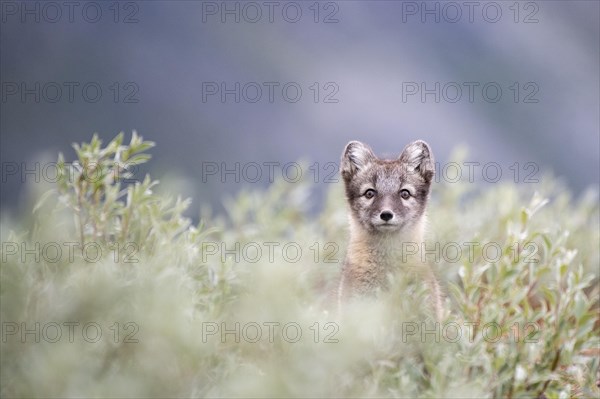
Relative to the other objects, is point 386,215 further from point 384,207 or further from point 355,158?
point 355,158

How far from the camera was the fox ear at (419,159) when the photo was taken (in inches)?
169

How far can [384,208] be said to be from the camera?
4.22 meters

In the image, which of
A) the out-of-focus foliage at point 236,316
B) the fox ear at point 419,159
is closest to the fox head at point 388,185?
the fox ear at point 419,159

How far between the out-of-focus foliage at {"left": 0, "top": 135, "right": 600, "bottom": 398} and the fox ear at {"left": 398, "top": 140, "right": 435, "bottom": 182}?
0.41 metres

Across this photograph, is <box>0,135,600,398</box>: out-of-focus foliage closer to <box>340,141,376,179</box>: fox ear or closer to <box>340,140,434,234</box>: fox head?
<box>340,140,434,234</box>: fox head

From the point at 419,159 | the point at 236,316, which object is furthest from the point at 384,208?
the point at 236,316

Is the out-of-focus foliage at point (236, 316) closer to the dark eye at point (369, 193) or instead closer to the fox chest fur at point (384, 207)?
the fox chest fur at point (384, 207)

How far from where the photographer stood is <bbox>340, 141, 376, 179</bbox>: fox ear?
4.37 m

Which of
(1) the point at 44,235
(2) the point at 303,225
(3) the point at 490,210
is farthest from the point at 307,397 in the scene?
(3) the point at 490,210

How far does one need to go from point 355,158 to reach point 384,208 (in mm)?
337

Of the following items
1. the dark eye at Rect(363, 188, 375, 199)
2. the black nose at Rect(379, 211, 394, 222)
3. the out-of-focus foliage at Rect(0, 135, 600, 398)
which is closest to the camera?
the out-of-focus foliage at Rect(0, 135, 600, 398)

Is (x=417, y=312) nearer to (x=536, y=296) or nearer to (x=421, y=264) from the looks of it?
(x=421, y=264)

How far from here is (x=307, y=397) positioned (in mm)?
1725

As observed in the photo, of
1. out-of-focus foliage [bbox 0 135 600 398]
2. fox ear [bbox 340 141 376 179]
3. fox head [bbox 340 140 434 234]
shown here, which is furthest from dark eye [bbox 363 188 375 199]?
out-of-focus foliage [bbox 0 135 600 398]
